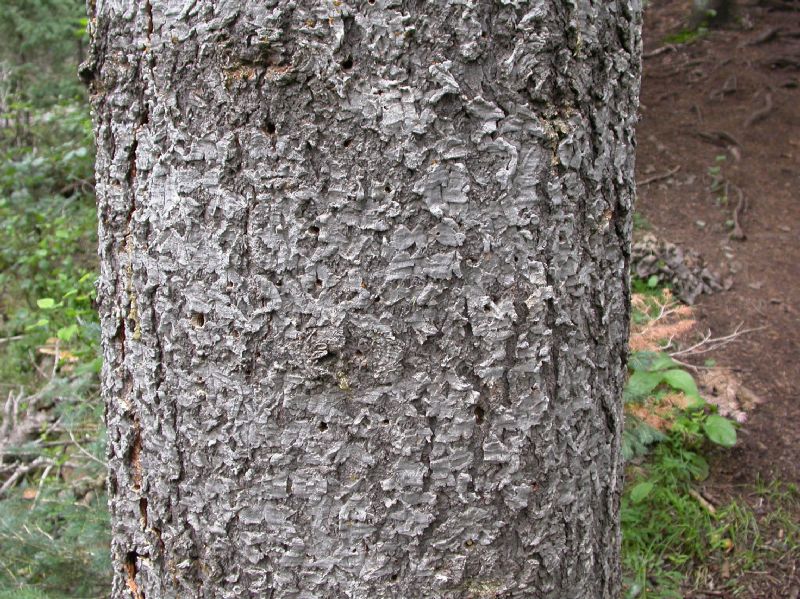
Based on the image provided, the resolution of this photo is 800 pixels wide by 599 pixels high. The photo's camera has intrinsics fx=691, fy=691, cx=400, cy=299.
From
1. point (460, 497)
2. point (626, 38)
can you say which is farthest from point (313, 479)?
point (626, 38)

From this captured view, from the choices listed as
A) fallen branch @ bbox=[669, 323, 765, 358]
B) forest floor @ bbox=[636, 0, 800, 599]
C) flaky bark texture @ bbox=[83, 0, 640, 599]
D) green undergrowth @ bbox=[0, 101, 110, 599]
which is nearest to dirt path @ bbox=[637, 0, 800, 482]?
forest floor @ bbox=[636, 0, 800, 599]

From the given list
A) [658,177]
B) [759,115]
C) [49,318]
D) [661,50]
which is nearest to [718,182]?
[658,177]

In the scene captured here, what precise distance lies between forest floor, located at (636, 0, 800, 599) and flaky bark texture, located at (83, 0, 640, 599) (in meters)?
Result: 2.31

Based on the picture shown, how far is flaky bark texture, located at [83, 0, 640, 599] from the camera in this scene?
108cm

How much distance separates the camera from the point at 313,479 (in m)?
1.20

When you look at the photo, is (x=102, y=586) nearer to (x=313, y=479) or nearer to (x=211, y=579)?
(x=211, y=579)

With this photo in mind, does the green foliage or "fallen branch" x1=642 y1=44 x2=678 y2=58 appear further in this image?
"fallen branch" x1=642 y1=44 x2=678 y2=58

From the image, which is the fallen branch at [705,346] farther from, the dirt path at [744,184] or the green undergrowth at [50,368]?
the green undergrowth at [50,368]

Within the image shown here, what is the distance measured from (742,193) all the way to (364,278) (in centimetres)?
688

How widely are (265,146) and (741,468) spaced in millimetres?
3316

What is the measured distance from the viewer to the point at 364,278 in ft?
3.67

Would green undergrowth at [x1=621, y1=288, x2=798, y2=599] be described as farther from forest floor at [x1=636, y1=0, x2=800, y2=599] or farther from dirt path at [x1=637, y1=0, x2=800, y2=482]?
dirt path at [x1=637, y1=0, x2=800, y2=482]

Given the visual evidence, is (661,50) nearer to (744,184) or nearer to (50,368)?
(744,184)

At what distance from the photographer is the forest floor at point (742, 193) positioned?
12.0ft
